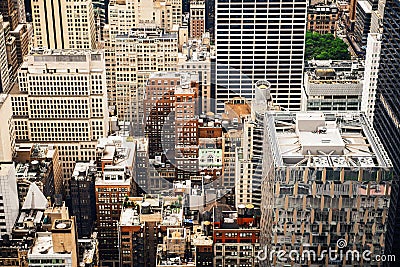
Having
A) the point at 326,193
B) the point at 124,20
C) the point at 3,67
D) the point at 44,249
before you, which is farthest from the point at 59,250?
the point at 124,20

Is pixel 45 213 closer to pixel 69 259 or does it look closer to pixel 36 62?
pixel 69 259

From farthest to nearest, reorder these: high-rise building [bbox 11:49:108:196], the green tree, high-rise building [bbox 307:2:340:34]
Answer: high-rise building [bbox 307:2:340:34] → the green tree → high-rise building [bbox 11:49:108:196]

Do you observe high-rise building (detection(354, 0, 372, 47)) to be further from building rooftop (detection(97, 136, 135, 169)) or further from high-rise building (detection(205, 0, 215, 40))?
building rooftop (detection(97, 136, 135, 169))

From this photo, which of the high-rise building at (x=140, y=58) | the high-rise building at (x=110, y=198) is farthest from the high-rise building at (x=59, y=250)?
the high-rise building at (x=140, y=58)

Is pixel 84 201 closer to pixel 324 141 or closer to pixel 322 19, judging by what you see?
pixel 324 141

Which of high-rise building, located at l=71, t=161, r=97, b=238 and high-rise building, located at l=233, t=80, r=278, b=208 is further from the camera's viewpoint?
high-rise building, located at l=71, t=161, r=97, b=238

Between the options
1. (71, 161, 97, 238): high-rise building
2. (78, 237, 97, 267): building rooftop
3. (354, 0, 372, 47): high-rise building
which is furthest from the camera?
(354, 0, 372, 47): high-rise building

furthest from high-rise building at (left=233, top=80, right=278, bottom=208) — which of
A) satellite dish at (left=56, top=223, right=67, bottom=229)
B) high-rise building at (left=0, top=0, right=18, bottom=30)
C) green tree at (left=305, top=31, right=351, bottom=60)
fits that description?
high-rise building at (left=0, top=0, right=18, bottom=30)
